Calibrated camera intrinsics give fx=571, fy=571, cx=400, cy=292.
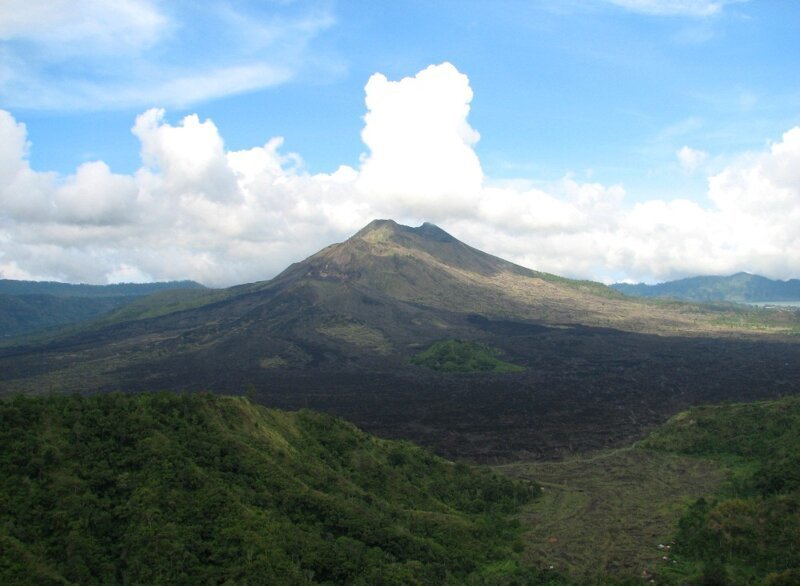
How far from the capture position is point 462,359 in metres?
105

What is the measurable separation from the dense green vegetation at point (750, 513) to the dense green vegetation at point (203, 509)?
28.7ft

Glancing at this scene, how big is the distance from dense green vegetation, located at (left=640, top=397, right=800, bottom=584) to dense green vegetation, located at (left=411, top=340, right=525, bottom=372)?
5557cm

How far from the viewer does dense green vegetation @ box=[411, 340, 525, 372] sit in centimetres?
10306

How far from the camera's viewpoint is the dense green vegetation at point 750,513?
2466 cm

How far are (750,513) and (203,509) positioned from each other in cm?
2567

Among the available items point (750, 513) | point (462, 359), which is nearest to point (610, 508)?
point (750, 513)

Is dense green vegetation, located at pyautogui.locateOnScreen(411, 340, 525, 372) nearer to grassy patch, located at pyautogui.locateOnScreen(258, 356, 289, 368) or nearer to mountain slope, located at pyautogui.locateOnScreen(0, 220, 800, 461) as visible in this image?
mountain slope, located at pyautogui.locateOnScreen(0, 220, 800, 461)

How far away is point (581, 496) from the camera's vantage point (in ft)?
127

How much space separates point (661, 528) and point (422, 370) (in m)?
72.3

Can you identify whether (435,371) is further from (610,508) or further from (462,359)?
(610,508)

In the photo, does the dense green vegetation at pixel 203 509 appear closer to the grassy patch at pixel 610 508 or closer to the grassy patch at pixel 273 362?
the grassy patch at pixel 610 508

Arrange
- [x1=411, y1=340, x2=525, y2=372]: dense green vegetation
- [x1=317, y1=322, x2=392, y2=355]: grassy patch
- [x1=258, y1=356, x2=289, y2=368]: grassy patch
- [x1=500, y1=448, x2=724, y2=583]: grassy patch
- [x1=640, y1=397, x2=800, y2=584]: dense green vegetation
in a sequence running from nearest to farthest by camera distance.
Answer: [x1=640, y1=397, x2=800, y2=584]: dense green vegetation → [x1=500, y1=448, x2=724, y2=583]: grassy patch → [x1=411, y1=340, x2=525, y2=372]: dense green vegetation → [x1=258, y1=356, x2=289, y2=368]: grassy patch → [x1=317, y1=322, x2=392, y2=355]: grassy patch

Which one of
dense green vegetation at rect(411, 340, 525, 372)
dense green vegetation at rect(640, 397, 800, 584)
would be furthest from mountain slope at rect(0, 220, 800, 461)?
dense green vegetation at rect(640, 397, 800, 584)

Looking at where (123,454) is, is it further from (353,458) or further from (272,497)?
(353,458)
